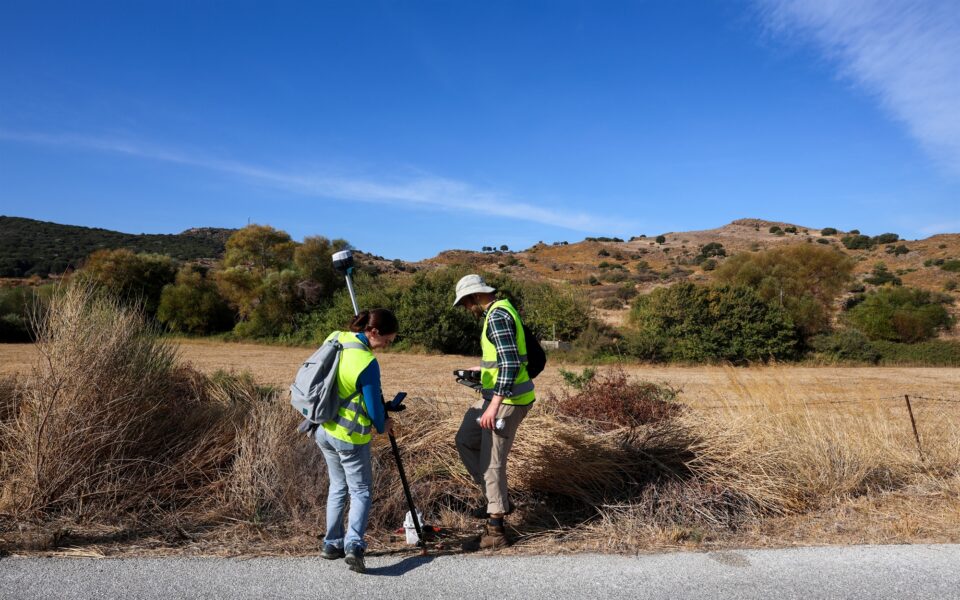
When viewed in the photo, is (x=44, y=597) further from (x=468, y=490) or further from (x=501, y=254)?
(x=501, y=254)

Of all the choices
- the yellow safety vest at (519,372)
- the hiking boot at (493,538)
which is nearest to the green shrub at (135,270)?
the yellow safety vest at (519,372)

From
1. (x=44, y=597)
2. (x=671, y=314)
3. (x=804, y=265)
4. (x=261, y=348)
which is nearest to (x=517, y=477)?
(x=44, y=597)

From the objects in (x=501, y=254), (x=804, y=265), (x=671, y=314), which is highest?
(x=501, y=254)

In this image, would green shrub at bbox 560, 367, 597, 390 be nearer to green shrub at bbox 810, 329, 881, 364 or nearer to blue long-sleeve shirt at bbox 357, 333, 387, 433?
blue long-sleeve shirt at bbox 357, 333, 387, 433

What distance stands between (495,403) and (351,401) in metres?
0.96

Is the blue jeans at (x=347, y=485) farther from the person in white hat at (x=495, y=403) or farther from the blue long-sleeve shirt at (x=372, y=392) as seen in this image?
the person in white hat at (x=495, y=403)

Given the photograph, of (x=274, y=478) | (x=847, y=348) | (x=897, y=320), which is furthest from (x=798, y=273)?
(x=274, y=478)

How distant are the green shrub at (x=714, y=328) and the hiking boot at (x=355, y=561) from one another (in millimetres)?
22662

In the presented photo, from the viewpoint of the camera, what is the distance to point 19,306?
27000 millimetres

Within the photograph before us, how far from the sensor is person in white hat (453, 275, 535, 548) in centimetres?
429

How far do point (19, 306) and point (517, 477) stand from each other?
29.6 m

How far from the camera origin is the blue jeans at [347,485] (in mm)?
3924

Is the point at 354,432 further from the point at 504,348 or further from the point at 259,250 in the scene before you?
the point at 259,250

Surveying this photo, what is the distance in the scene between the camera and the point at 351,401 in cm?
393
